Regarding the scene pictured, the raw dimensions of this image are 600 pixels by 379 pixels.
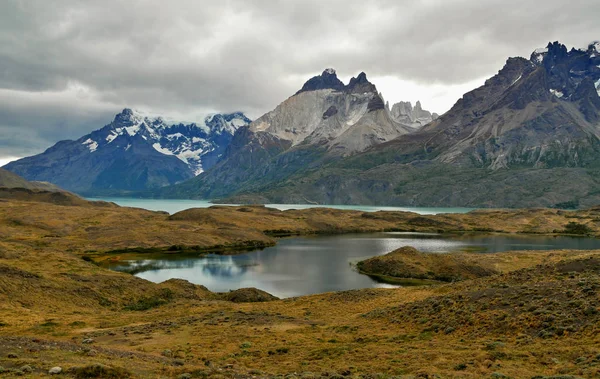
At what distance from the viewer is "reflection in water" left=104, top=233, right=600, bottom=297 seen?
9306cm

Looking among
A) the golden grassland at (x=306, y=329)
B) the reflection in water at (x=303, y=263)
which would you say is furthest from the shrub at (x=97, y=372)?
the reflection in water at (x=303, y=263)

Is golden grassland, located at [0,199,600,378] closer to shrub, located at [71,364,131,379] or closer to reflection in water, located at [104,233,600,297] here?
shrub, located at [71,364,131,379]

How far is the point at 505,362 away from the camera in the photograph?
27.6 meters

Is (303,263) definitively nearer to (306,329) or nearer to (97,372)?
(306,329)

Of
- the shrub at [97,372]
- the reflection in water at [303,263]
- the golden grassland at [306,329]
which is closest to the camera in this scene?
the shrub at [97,372]

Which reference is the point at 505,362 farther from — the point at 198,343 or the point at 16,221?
the point at 16,221

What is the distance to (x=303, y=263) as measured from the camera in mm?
119188

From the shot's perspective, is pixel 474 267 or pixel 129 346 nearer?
pixel 129 346

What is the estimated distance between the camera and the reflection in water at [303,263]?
9306 centimetres

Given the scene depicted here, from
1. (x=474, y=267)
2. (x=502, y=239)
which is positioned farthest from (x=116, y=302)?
(x=502, y=239)

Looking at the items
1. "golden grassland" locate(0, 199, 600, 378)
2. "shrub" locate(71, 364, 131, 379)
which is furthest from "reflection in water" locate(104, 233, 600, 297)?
"shrub" locate(71, 364, 131, 379)

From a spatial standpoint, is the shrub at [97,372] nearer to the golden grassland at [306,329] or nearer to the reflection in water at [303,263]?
the golden grassland at [306,329]

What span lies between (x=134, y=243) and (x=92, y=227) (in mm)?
30168

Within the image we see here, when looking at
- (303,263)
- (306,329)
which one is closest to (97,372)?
(306,329)
